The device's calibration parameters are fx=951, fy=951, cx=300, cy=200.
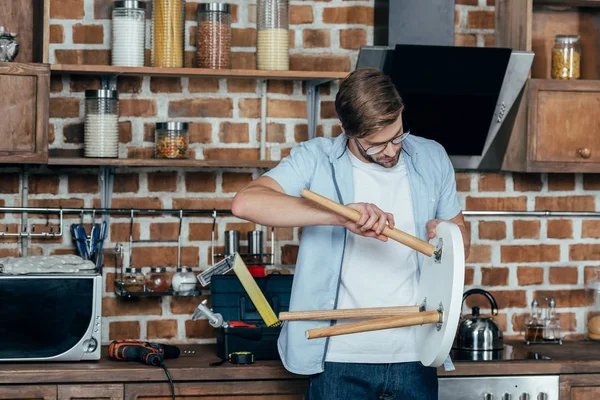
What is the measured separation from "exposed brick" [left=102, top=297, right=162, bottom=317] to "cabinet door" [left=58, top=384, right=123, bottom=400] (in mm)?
514

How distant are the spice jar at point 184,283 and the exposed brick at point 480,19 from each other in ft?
4.30

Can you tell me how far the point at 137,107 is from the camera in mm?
3139

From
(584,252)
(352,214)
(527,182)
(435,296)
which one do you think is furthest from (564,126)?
(352,214)

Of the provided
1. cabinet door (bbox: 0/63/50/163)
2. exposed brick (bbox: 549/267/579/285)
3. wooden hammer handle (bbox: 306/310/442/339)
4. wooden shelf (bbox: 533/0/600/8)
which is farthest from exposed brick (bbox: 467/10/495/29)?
Result: wooden hammer handle (bbox: 306/310/442/339)

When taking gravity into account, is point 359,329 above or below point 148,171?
below

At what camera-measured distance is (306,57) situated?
3248 mm

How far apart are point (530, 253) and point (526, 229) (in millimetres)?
87

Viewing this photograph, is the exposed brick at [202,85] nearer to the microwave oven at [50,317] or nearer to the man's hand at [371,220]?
the microwave oven at [50,317]

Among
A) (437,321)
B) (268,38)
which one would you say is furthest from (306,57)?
(437,321)

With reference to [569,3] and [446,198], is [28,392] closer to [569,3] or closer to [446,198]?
[446,198]

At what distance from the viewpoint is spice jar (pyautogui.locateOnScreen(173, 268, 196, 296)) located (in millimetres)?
3045

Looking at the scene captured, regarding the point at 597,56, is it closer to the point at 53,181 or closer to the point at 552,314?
the point at 552,314

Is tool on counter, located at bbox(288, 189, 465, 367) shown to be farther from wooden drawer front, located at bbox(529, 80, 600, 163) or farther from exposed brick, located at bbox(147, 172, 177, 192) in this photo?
exposed brick, located at bbox(147, 172, 177, 192)

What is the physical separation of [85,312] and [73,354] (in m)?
0.12
